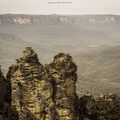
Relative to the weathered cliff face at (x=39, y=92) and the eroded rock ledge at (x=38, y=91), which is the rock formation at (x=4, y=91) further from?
the weathered cliff face at (x=39, y=92)

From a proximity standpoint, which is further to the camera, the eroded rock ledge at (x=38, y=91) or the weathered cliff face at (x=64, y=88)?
the weathered cliff face at (x=64, y=88)

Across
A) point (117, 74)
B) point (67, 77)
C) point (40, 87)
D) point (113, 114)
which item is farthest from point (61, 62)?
point (117, 74)

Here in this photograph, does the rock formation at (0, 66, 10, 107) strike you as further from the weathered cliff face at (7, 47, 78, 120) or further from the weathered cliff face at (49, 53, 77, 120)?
the weathered cliff face at (49, 53, 77, 120)

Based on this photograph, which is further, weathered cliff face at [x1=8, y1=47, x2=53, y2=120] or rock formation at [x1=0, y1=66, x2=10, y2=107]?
rock formation at [x1=0, y1=66, x2=10, y2=107]

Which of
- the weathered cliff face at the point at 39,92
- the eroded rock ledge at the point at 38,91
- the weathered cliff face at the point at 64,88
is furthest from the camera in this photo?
the weathered cliff face at the point at 64,88

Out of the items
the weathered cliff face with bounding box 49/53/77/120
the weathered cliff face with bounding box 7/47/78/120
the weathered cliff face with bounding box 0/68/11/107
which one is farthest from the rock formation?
the weathered cliff face with bounding box 49/53/77/120

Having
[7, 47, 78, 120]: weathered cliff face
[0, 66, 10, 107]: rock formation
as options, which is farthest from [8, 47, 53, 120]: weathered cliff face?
[0, 66, 10, 107]: rock formation

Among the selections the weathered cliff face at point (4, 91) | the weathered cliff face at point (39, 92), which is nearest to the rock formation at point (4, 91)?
the weathered cliff face at point (4, 91)

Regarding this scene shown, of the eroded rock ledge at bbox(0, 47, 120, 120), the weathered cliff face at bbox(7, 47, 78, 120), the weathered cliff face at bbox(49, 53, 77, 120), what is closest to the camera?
the eroded rock ledge at bbox(0, 47, 120, 120)

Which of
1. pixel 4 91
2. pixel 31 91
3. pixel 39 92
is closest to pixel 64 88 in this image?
pixel 39 92

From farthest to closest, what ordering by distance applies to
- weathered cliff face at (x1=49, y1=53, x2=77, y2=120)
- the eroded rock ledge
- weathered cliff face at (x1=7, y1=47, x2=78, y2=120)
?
weathered cliff face at (x1=49, y1=53, x2=77, y2=120) → weathered cliff face at (x1=7, y1=47, x2=78, y2=120) → the eroded rock ledge
